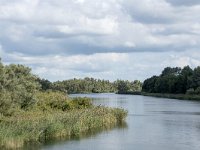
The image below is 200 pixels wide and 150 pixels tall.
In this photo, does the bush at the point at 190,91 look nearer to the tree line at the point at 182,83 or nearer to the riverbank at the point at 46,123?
the tree line at the point at 182,83

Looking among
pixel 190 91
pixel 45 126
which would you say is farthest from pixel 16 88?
pixel 190 91

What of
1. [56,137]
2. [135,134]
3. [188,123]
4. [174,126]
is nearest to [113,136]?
[135,134]

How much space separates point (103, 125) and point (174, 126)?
9.62 metres

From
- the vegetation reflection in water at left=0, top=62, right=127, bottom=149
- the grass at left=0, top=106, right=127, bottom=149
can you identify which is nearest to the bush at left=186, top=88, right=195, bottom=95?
the vegetation reflection in water at left=0, top=62, right=127, bottom=149

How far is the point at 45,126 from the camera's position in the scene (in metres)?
36.2

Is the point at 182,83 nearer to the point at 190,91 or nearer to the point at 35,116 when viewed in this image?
the point at 190,91

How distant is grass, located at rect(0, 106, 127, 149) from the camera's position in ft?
105

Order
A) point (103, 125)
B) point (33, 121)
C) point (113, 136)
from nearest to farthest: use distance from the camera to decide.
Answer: point (33, 121)
point (113, 136)
point (103, 125)

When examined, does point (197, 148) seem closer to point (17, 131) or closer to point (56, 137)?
point (56, 137)

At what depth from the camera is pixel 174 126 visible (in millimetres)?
52719

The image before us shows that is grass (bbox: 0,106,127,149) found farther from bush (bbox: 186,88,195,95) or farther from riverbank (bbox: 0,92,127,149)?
bush (bbox: 186,88,195,95)

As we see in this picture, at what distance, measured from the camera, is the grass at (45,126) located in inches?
1266

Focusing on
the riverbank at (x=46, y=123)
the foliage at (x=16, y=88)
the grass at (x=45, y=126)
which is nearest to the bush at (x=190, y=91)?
the riverbank at (x=46, y=123)

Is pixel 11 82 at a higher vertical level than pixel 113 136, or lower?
higher
